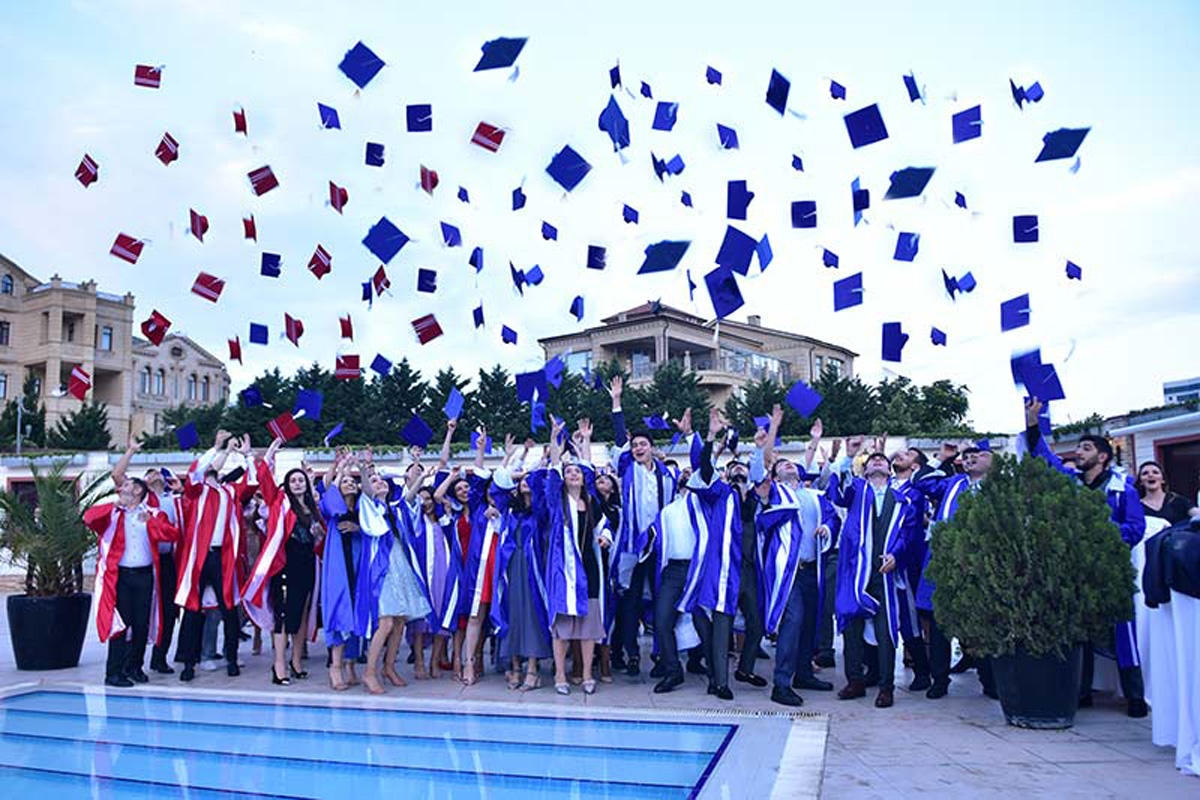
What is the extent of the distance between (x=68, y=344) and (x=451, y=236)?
2320 inches

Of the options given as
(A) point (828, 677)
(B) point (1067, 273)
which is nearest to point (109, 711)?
(A) point (828, 677)

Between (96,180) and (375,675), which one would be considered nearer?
(375,675)

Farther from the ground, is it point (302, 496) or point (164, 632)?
point (302, 496)

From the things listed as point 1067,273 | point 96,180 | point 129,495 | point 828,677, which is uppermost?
point 96,180

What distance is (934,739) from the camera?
600 centimetres

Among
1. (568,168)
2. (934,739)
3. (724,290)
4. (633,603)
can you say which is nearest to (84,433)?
(568,168)

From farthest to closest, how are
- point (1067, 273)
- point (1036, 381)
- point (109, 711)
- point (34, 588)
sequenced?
point (1067, 273)
point (34, 588)
point (1036, 381)
point (109, 711)

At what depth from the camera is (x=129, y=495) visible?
836 centimetres

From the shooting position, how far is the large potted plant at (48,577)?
357 inches

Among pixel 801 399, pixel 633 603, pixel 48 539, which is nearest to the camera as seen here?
pixel 633 603

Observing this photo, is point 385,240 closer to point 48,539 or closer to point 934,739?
point 48,539

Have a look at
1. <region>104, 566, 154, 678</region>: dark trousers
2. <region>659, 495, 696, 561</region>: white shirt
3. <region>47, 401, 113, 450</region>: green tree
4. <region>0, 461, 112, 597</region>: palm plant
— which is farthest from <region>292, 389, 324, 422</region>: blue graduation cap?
<region>47, 401, 113, 450</region>: green tree

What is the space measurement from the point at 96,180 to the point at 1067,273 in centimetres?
1067

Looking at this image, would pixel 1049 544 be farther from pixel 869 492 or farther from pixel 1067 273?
pixel 1067 273
